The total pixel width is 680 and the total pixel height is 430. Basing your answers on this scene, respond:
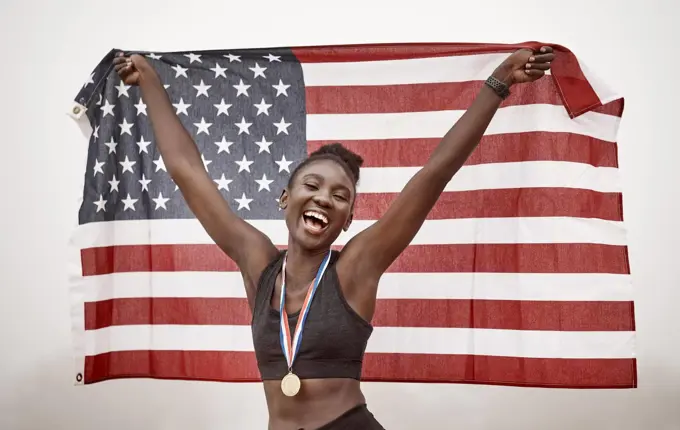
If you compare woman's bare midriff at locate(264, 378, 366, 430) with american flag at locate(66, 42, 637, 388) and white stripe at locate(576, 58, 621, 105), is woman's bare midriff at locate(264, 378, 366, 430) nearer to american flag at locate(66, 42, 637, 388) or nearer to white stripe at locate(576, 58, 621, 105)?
american flag at locate(66, 42, 637, 388)

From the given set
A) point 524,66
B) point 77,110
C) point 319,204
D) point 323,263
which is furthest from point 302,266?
point 77,110

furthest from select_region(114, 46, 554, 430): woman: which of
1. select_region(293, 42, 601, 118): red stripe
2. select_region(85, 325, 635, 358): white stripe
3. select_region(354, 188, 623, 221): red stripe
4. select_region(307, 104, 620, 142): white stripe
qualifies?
select_region(85, 325, 635, 358): white stripe

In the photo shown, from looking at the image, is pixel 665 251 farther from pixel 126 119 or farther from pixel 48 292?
pixel 48 292

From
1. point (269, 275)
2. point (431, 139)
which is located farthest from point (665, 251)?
point (269, 275)

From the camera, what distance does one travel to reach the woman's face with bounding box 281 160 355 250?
2.22 metres

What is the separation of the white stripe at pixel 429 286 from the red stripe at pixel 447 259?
24 millimetres

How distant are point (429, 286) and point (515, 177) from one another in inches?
21.9

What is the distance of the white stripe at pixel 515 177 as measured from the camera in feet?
9.28

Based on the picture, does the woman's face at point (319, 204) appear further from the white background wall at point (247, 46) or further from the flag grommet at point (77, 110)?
the white background wall at point (247, 46)

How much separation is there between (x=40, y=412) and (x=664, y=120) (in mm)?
3584

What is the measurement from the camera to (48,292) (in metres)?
4.03

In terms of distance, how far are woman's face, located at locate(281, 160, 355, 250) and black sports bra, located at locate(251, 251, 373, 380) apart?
12 cm

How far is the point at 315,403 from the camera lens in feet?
6.82

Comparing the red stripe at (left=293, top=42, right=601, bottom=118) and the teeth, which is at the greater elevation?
the red stripe at (left=293, top=42, right=601, bottom=118)
